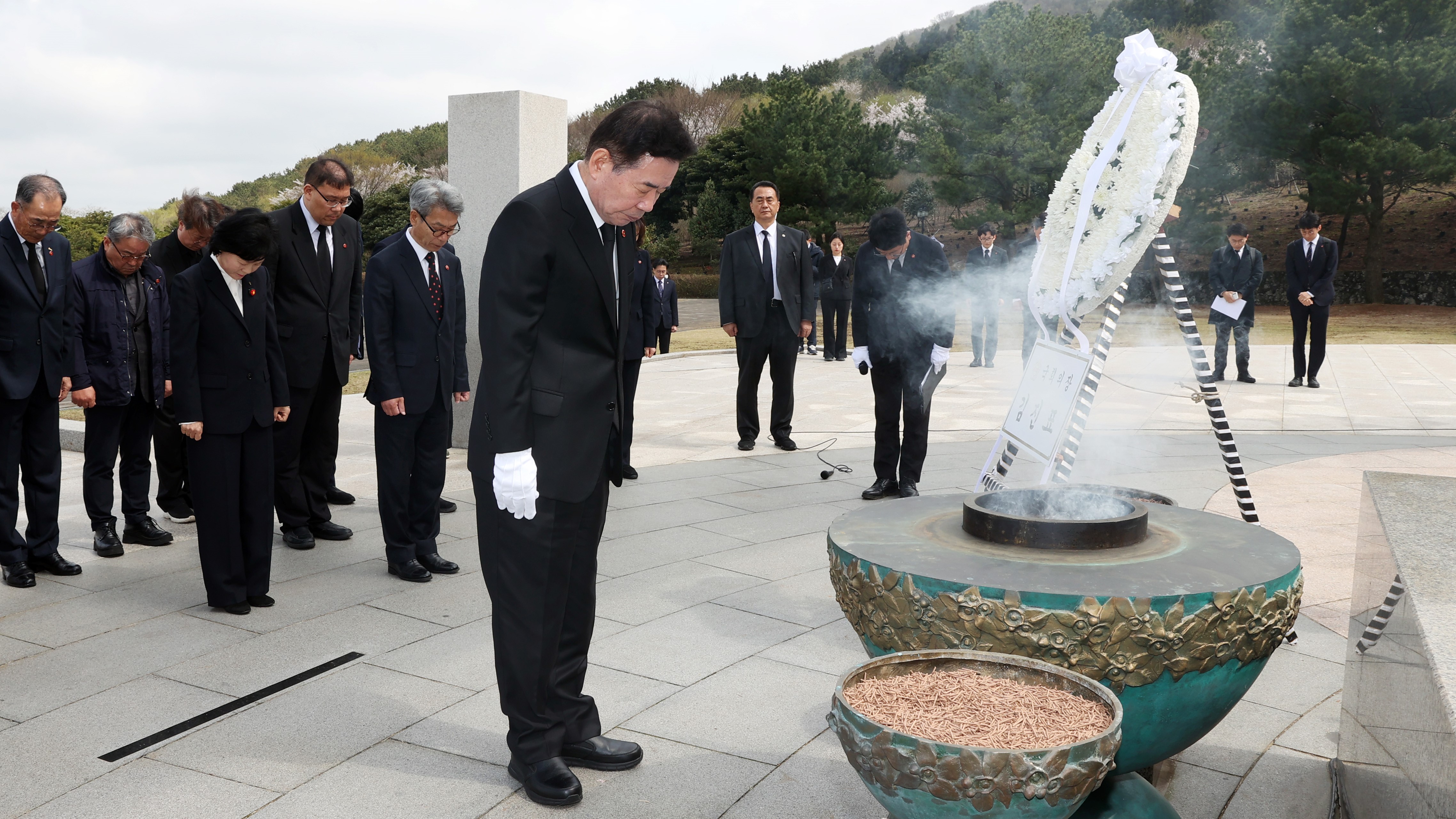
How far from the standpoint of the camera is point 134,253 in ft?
17.1

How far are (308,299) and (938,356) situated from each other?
357cm

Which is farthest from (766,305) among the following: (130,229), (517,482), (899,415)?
(517,482)

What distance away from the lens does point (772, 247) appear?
8188mm

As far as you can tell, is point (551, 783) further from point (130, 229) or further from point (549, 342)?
point (130, 229)

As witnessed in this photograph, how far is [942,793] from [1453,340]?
23392 millimetres

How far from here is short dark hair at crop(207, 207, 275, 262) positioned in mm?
4293

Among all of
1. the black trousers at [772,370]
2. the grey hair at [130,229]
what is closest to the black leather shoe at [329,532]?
the grey hair at [130,229]

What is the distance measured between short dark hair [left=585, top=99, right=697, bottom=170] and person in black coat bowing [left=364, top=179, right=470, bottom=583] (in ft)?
7.36

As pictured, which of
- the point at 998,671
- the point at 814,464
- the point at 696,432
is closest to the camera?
the point at 998,671

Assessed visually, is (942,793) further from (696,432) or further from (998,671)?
(696,432)

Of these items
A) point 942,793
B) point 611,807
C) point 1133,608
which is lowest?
point 611,807

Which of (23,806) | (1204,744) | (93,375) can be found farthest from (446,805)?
(93,375)

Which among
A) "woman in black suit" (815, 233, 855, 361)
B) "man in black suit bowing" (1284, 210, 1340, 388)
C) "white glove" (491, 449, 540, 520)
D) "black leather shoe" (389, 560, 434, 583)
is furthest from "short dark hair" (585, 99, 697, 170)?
"woman in black suit" (815, 233, 855, 361)

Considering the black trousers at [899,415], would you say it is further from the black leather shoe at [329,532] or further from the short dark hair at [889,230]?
the black leather shoe at [329,532]
